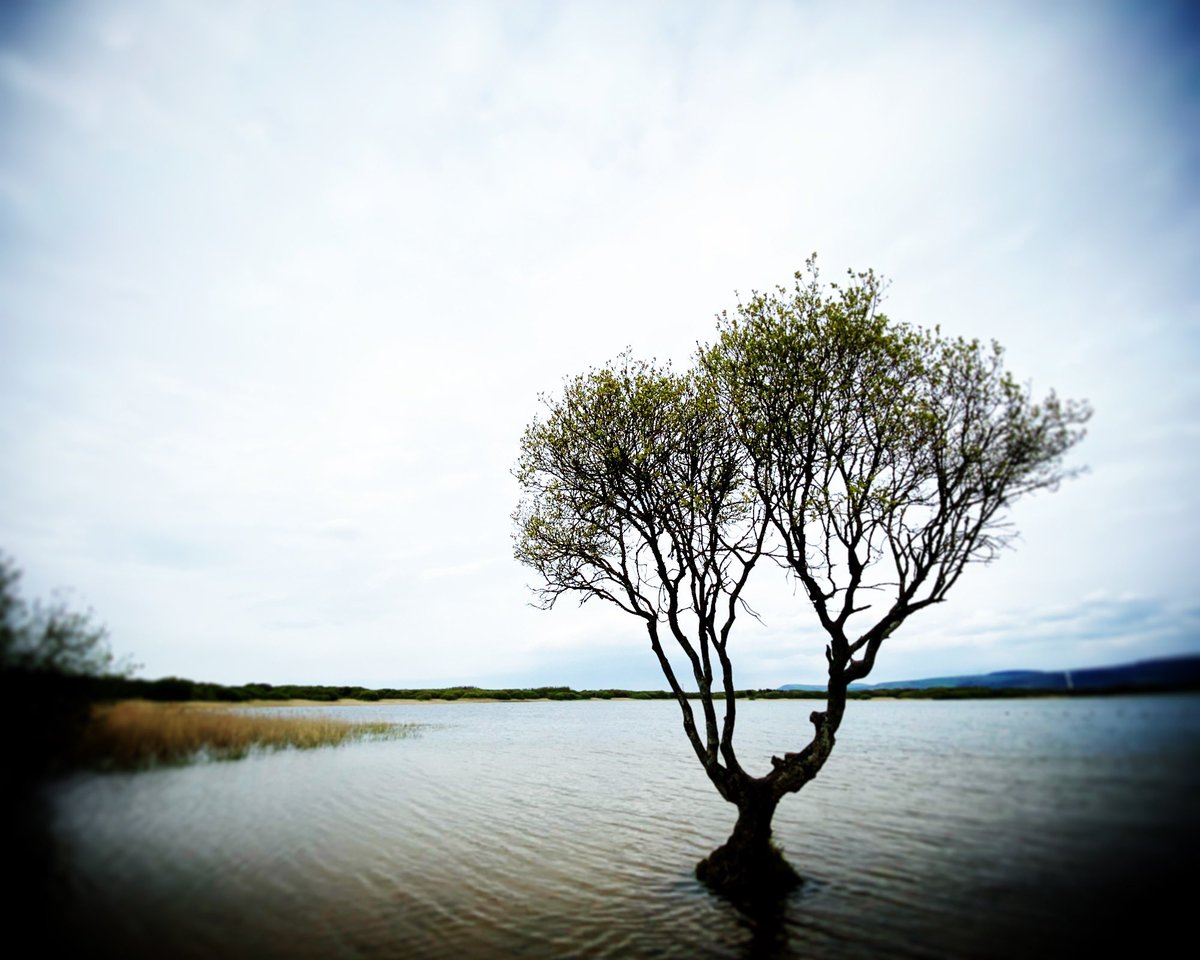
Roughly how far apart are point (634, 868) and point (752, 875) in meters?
4.34

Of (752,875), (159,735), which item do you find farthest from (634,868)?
(159,735)

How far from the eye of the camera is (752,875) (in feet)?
52.9

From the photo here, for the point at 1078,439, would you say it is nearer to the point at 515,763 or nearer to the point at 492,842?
the point at 492,842

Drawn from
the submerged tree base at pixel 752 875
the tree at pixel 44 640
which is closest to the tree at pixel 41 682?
the tree at pixel 44 640

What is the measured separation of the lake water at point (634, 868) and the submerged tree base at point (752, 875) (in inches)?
28.0

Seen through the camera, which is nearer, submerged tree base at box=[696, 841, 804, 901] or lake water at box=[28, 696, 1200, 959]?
lake water at box=[28, 696, 1200, 959]

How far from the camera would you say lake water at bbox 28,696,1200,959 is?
11445 mm

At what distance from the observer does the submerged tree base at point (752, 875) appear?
15.9 meters

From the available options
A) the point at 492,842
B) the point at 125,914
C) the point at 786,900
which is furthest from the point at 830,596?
the point at 125,914

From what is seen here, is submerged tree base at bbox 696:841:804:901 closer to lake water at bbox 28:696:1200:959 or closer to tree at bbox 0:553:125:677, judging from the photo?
lake water at bbox 28:696:1200:959

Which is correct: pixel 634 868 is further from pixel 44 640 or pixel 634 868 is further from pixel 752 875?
pixel 44 640

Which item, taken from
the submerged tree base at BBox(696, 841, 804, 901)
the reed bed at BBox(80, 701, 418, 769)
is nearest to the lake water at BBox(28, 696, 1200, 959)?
the reed bed at BBox(80, 701, 418, 769)

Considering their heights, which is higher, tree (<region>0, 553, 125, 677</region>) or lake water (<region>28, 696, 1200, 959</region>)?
tree (<region>0, 553, 125, 677</region>)

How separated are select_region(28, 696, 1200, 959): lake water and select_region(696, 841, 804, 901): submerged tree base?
710 mm
